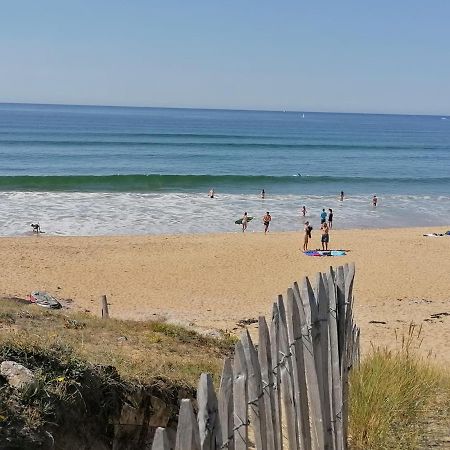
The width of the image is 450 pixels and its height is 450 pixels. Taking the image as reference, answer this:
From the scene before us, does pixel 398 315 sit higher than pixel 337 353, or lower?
lower

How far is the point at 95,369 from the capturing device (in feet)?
17.1

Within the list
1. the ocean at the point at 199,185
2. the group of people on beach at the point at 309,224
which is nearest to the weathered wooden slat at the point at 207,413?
the group of people on beach at the point at 309,224

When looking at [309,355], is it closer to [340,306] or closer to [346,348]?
[340,306]

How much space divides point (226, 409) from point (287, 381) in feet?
2.92

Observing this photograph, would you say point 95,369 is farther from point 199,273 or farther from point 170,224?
point 170,224

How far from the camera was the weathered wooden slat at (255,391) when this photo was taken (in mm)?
2980

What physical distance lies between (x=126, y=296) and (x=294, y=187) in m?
30.6

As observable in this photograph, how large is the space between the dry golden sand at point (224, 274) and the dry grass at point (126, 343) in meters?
5.00

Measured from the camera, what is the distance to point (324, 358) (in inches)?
164

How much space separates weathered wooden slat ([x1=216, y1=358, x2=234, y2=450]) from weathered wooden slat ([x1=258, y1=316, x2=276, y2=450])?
0.43 metres

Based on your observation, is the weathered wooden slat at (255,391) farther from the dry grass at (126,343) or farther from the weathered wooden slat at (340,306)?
the dry grass at (126,343)

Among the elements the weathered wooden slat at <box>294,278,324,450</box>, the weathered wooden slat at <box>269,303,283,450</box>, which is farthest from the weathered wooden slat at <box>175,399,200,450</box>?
the weathered wooden slat at <box>294,278,324,450</box>

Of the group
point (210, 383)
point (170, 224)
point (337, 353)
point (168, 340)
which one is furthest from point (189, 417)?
point (170, 224)

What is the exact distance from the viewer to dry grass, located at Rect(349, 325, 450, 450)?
4812 mm
